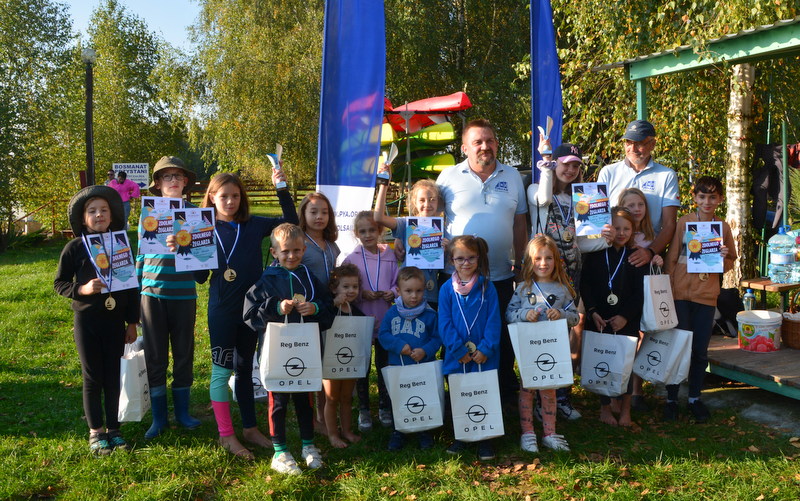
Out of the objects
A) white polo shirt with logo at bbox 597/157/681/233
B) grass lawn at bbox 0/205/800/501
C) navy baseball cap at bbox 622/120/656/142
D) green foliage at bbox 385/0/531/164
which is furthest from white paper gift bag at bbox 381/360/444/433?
green foliage at bbox 385/0/531/164

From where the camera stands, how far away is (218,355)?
14.4 ft

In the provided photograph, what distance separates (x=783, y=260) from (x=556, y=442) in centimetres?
340

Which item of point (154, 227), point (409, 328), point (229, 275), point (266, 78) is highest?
point (266, 78)

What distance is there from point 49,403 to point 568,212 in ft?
15.0

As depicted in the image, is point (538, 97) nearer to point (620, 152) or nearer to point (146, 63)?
point (620, 152)

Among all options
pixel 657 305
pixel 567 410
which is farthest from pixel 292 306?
A: pixel 657 305

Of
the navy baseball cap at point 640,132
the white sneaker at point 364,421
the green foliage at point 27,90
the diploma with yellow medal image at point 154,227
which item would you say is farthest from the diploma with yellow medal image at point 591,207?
the green foliage at point 27,90

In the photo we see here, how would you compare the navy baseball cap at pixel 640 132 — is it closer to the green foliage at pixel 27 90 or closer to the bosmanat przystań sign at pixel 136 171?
the bosmanat przystań sign at pixel 136 171

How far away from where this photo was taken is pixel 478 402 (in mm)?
4262

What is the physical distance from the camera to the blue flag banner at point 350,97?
5262 millimetres

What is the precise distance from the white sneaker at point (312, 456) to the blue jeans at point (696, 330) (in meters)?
2.67

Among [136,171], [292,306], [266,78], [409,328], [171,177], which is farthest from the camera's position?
[266,78]

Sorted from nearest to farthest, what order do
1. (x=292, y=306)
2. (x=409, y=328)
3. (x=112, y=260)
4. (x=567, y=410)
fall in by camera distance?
(x=292, y=306), (x=112, y=260), (x=409, y=328), (x=567, y=410)

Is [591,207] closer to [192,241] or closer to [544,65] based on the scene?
[544,65]
